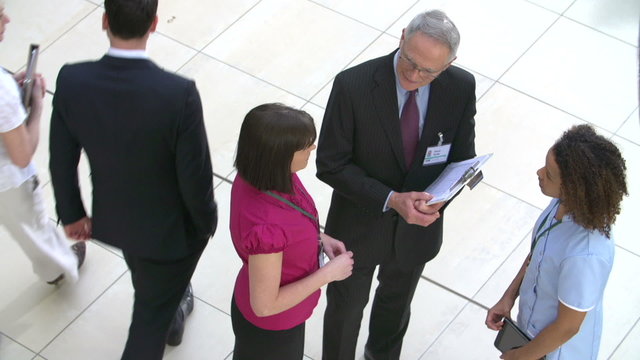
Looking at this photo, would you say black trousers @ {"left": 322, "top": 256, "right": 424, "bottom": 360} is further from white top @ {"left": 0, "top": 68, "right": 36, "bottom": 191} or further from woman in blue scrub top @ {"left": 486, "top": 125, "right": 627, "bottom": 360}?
white top @ {"left": 0, "top": 68, "right": 36, "bottom": 191}

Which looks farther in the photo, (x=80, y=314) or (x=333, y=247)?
(x=80, y=314)

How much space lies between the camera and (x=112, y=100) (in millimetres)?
2758

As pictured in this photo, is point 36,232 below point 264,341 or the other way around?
below

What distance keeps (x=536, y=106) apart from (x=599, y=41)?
85 cm

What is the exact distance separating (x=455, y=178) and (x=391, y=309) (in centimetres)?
92

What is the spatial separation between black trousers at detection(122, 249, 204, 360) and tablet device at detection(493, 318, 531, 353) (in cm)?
117

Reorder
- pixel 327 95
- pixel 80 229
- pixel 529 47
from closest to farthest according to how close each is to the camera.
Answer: pixel 80 229 < pixel 327 95 < pixel 529 47

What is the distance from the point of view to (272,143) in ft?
8.27

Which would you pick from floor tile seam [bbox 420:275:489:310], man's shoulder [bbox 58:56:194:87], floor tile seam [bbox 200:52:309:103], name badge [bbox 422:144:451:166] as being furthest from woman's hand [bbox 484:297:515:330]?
floor tile seam [bbox 200:52:309:103]

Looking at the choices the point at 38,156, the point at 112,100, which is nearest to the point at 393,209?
the point at 112,100

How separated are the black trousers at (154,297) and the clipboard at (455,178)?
0.96 metres

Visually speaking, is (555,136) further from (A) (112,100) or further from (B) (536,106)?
(A) (112,100)

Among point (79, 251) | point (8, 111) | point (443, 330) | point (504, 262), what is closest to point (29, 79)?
point (8, 111)

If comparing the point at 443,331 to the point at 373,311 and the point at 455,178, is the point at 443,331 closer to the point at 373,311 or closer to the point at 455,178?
the point at 373,311
